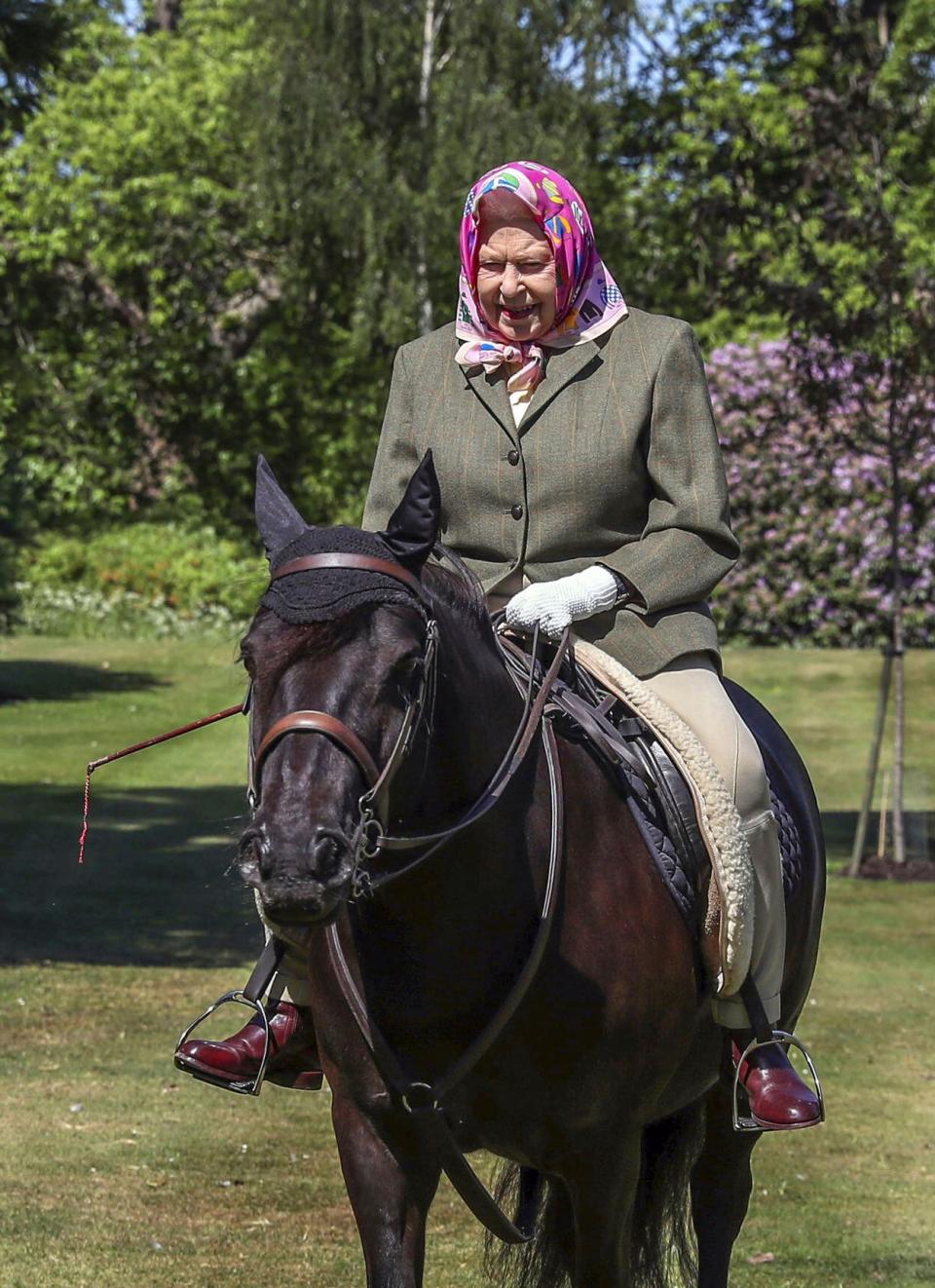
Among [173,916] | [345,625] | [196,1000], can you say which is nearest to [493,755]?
[345,625]

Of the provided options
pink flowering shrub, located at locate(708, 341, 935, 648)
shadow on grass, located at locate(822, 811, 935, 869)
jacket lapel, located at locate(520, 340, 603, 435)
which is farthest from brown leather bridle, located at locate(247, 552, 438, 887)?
pink flowering shrub, located at locate(708, 341, 935, 648)

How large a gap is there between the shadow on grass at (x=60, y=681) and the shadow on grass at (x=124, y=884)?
567 cm

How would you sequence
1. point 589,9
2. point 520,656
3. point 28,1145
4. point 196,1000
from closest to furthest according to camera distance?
point 520,656 < point 28,1145 < point 196,1000 < point 589,9

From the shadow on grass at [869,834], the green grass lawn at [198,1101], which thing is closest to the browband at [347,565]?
the green grass lawn at [198,1101]

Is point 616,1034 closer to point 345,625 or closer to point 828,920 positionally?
point 345,625

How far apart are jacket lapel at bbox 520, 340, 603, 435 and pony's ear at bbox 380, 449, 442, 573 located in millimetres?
1032

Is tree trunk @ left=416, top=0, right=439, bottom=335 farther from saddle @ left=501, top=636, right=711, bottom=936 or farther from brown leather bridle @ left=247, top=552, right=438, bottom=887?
brown leather bridle @ left=247, top=552, right=438, bottom=887

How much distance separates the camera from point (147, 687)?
76.2ft

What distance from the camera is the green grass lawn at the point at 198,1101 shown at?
6.39 m

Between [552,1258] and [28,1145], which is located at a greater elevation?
[552,1258]

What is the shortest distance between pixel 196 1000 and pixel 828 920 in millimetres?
5183

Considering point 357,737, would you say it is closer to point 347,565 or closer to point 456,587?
point 347,565

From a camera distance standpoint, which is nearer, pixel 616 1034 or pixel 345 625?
pixel 345 625

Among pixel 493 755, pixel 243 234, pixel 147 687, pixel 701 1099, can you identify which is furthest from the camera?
pixel 243 234
